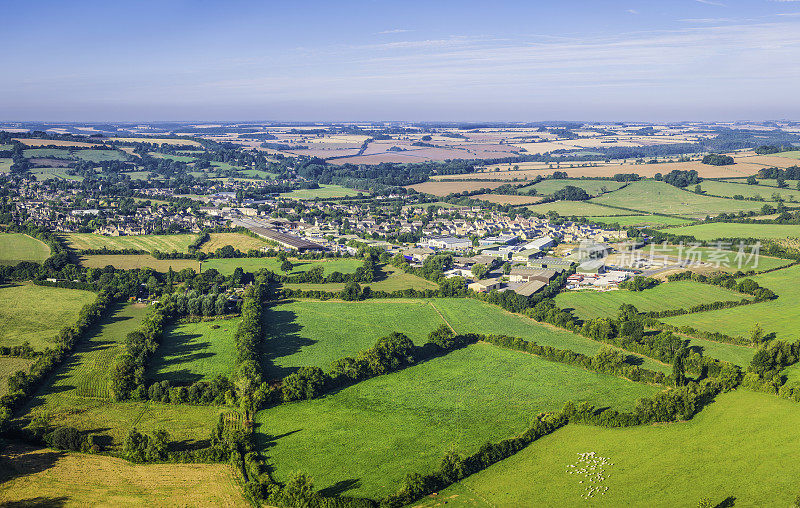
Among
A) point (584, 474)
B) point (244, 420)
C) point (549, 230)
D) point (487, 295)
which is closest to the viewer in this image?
point (584, 474)

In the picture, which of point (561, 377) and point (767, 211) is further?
point (767, 211)

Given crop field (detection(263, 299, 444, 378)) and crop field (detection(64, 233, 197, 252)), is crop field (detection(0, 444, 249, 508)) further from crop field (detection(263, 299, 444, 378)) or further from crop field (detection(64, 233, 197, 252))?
crop field (detection(64, 233, 197, 252))

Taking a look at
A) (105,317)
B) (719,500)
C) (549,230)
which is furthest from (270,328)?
(549,230)

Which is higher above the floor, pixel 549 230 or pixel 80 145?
pixel 80 145

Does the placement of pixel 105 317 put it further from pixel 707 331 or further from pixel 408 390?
pixel 707 331

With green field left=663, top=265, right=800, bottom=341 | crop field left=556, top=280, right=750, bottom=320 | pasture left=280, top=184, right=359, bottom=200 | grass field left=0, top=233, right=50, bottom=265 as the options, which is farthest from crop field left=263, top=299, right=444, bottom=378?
pasture left=280, top=184, right=359, bottom=200
